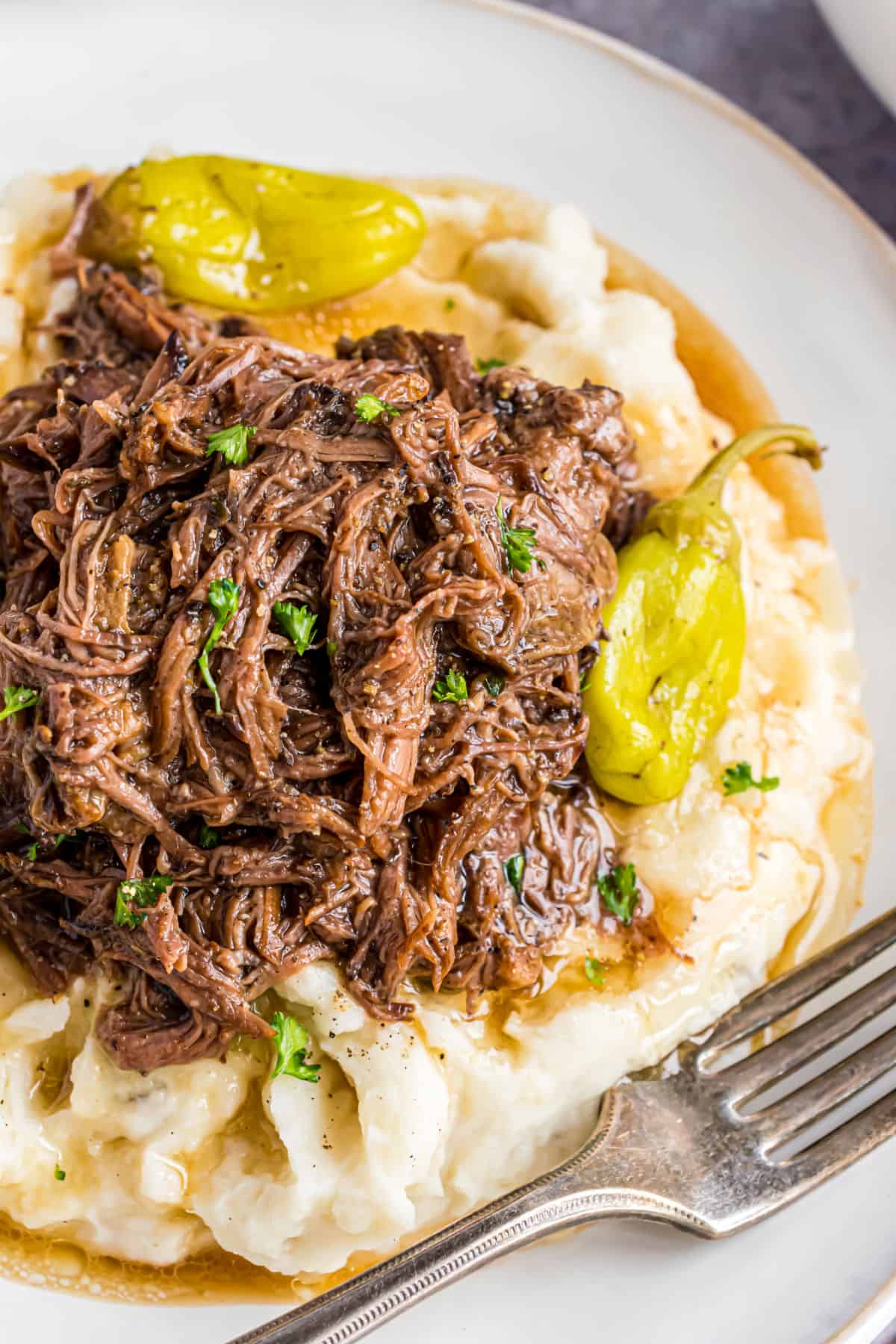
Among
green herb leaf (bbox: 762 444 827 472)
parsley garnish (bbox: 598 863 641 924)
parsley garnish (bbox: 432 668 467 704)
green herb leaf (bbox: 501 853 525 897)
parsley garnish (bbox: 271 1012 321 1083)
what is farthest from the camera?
green herb leaf (bbox: 762 444 827 472)

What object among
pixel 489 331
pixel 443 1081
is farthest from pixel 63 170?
pixel 443 1081

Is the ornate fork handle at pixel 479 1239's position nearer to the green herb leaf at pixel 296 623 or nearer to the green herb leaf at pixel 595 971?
the green herb leaf at pixel 595 971

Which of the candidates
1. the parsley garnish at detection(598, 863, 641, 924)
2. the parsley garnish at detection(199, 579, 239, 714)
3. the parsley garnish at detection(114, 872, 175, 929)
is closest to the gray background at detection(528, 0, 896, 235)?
the parsley garnish at detection(598, 863, 641, 924)

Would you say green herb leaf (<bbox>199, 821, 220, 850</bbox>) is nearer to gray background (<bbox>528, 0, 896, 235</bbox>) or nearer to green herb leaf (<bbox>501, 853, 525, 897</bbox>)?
green herb leaf (<bbox>501, 853, 525, 897</bbox>)

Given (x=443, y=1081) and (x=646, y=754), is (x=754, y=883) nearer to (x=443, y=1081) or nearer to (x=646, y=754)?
(x=646, y=754)

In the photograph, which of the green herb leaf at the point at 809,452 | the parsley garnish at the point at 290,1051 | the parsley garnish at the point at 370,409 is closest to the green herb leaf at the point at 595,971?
the parsley garnish at the point at 290,1051
